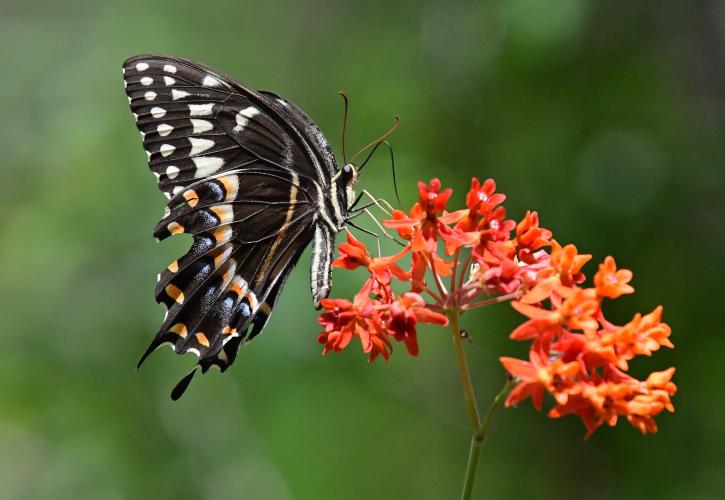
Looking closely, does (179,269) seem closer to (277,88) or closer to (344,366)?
(344,366)

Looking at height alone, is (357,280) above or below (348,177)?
below

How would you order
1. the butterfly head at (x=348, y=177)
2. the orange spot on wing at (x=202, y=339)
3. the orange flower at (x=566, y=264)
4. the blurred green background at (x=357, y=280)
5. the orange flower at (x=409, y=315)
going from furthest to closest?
the blurred green background at (x=357, y=280), the butterfly head at (x=348, y=177), the orange spot on wing at (x=202, y=339), the orange flower at (x=566, y=264), the orange flower at (x=409, y=315)

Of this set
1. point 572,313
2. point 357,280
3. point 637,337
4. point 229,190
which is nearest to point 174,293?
point 229,190

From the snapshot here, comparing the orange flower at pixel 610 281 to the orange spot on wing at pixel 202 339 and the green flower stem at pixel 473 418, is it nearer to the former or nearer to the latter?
the green flower stem at pixel 473 418

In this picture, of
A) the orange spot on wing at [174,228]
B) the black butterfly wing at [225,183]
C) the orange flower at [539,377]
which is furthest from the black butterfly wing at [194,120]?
the orange flower at [539,377]

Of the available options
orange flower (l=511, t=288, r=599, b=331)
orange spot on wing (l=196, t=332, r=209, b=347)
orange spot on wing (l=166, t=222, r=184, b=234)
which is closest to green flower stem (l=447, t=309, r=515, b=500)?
orange flower (l=511, t=288, r=599, b=331)

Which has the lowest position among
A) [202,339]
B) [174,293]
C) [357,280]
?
[357,280]

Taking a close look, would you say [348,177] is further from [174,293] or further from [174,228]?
[174,293]
